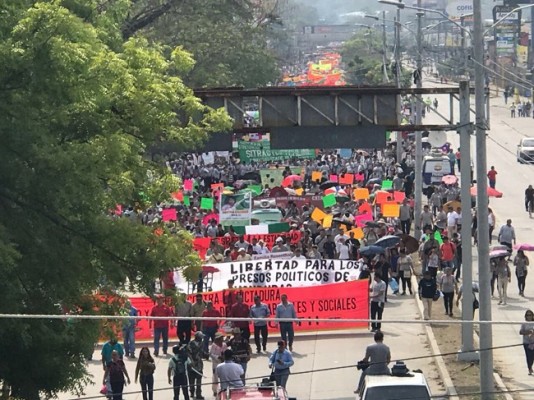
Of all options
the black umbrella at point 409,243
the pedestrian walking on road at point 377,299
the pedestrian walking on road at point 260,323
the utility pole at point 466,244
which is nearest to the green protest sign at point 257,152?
the black umbrella at point 409,243

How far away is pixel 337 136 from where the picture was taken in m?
32.4

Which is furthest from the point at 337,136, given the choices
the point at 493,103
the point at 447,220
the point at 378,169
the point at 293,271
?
the point at 493,103

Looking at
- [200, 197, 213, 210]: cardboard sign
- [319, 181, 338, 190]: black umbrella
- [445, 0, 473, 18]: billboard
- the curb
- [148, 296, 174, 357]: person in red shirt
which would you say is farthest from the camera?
[445, 0, 473, 18]: billboard

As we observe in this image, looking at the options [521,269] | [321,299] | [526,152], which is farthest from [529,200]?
[526,152]

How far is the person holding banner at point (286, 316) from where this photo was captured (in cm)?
2684

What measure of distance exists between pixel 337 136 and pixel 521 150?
1540 inches

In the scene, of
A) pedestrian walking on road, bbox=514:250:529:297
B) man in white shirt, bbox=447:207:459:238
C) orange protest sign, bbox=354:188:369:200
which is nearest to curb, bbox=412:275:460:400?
pedestrian walking on road, bbox=514:250:529:297

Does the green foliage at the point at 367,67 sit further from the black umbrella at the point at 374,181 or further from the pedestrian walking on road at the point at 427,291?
the pedestrian walking on road at the point at 427,291

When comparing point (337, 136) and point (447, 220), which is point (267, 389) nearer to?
point (337, 136)

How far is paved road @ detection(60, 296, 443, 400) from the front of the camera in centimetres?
2517

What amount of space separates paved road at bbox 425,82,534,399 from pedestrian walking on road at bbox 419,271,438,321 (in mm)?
1321

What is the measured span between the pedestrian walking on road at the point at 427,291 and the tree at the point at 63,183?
825cm

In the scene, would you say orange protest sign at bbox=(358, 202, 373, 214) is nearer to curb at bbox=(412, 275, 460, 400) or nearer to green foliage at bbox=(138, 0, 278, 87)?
curb at bbox=(412, 275, 460, 400)

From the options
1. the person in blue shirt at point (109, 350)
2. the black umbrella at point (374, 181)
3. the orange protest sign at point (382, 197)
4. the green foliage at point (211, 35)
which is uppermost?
the green foliage at point (211, 35)
